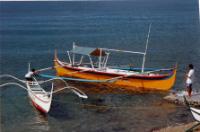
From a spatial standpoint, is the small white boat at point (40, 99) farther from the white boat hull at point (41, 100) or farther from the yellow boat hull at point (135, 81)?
the yellow boat hull at point (135, 81)

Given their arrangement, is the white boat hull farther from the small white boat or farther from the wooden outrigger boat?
the wooden outrigger boat

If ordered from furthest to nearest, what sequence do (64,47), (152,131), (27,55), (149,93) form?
1. (64,47)
2. (27,55)
3. (149,93)
4. (152,131)

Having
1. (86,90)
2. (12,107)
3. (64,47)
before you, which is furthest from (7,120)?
(64,47)

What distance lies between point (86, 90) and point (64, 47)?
23.9 metres

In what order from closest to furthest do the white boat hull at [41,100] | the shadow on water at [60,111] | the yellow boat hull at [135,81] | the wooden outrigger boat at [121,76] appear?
the white boat hull at [41,100], the shadow on water at [60,111], the yellow boat hull at [135,81], the wooden outrigger boat at [121,76]

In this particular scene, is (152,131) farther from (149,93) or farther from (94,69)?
(94,69)

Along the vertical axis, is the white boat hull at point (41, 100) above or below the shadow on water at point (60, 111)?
above

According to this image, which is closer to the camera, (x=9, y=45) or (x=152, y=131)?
(x=152, y=131)

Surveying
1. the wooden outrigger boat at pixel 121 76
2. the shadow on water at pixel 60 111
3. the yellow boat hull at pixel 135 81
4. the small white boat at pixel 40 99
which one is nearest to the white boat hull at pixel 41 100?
the small white boat at pixel 40 99

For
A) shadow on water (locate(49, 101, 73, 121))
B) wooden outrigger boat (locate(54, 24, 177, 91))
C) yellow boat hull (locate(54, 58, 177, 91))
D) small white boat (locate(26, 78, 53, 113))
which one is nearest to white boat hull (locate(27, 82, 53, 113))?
small white boat (locate(26, 78, 53, 113))

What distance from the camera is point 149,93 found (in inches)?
1067

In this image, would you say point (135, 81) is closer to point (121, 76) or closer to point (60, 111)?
point (121, 76)

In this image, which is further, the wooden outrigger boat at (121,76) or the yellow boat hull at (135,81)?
the wooden outrigger boat at (121,76)

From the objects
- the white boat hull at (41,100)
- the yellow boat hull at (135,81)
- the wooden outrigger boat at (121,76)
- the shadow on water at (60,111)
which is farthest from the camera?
the wooden outrigger boat at (121,76)
